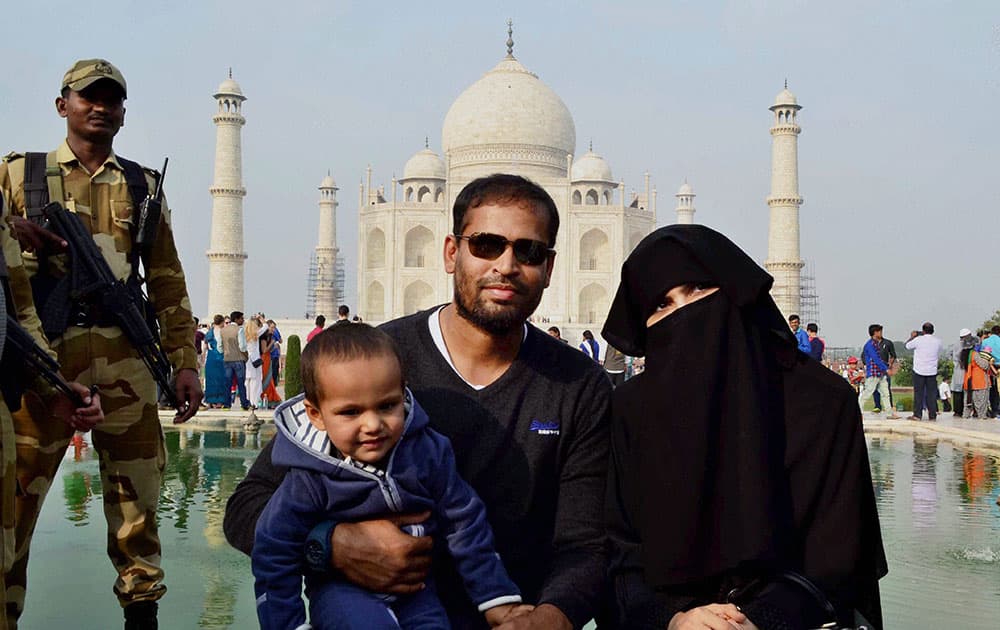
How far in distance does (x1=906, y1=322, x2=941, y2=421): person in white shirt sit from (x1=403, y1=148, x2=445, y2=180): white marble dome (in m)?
27.8

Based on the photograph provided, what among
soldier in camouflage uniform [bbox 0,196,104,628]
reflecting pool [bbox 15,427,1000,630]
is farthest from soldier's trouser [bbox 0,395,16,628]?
reflecting pool [bbox 15,427,1000,630]

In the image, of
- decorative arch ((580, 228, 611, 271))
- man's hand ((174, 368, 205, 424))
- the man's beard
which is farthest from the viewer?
decorative arch ((580, 228, 611, 271))

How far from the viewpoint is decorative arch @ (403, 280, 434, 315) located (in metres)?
36.2

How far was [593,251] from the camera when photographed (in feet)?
122

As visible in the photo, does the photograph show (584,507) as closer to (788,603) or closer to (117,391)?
(788,603)

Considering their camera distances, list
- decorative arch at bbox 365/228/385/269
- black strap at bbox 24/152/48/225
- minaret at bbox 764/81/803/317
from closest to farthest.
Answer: black strap at bbox 24/152/48/225
minaret at bbox 764/81/803/317
decorative arch at bbox 365/228/385/269

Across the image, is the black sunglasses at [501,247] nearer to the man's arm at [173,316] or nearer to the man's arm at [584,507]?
the man's arm at [584,507]

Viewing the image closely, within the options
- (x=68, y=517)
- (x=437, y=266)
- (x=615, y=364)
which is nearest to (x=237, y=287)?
(x=437, y=266)

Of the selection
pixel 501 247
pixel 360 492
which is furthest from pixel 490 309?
pixel 360 492

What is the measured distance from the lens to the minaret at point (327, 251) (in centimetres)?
4031

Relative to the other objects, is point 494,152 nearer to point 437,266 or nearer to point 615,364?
point 437,266

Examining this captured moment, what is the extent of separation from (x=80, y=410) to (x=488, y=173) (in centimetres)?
3033

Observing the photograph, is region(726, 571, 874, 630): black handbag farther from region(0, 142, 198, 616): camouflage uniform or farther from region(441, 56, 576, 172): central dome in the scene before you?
region(441, 56, 576, 172): central dome

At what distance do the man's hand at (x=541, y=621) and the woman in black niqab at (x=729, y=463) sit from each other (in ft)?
0.70
